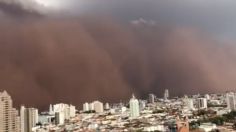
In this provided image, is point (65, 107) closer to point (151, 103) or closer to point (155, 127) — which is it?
point (151, 103)

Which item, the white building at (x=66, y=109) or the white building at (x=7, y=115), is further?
the white building at (x=66, y=109)

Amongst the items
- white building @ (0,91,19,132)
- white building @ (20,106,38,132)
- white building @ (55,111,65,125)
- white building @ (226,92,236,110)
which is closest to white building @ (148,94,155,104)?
white building @ (55,111,65,125)

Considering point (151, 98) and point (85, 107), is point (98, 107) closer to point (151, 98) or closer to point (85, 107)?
A: point (85, 107)

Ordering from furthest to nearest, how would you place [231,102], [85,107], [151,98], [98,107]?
[151,98]
[85,107]
[98,107]
[231,102]

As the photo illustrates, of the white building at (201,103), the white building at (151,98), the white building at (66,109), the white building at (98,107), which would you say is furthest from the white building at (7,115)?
the white building at (151,98)

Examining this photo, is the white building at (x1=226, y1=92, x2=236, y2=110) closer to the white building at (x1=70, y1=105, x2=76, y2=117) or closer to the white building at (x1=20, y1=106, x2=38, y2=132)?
the white building at (x1=70, y1=105, x2=76, y2=117)

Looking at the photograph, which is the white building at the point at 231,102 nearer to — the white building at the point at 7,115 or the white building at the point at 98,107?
the white building at the point at 98,107

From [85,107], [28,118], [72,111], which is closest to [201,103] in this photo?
[72,111]

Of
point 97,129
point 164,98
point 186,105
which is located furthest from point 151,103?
point 97,129

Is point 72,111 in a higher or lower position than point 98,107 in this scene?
lower
